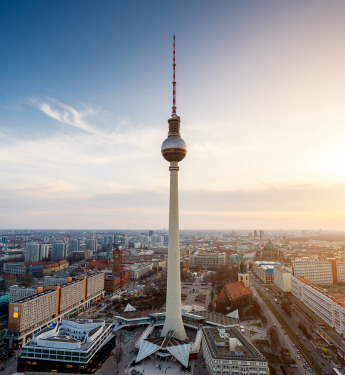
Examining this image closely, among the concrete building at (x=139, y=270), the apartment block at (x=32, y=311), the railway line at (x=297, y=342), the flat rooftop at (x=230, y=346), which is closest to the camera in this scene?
the flat rooftop at (x=230, y=346)

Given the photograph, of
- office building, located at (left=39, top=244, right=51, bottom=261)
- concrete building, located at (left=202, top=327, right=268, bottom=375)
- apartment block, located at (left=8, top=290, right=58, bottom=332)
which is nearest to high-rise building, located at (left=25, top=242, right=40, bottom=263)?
office building, located at (left=39, top=244, right=51, bottom=261)

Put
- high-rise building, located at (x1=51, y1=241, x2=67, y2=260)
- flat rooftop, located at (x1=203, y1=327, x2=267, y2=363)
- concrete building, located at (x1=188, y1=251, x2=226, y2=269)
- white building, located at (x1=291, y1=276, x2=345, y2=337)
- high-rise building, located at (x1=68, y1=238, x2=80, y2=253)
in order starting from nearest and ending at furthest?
flat rooftop, located at (x1=203, y1=327, x2=267, y2=363) < white building, located at (x1=291, y1=276, x2=345, y2=337) < concrete building, located at (x1=188, y1=251, x2=226, y2=269) < high-rise building, located at (x1=51, y1=241, x2=67, y2=260) < high-rise building, located at (x1=68, y1=238, x2=80, y2=253)

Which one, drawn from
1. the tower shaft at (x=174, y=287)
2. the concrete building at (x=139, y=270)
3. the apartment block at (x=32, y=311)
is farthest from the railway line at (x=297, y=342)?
the concrete building at (x=139, y=270)

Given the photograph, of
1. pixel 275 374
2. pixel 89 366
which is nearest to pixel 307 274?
pixel 275 374

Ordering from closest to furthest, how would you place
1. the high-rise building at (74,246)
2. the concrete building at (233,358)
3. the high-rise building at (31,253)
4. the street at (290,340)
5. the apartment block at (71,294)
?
1. the concrete building at (233,358)
2. the street at (290,340)
3. the apartment block at (71,294)
4. the high-rise building at (31,253)
5. the high-rise building at (74,246)

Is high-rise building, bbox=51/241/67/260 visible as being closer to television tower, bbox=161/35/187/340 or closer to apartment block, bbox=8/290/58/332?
apartment block, bbox=8/290/58/332

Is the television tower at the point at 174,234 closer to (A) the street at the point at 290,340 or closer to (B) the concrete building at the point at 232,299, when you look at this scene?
(A) the street at the point at 290,340
